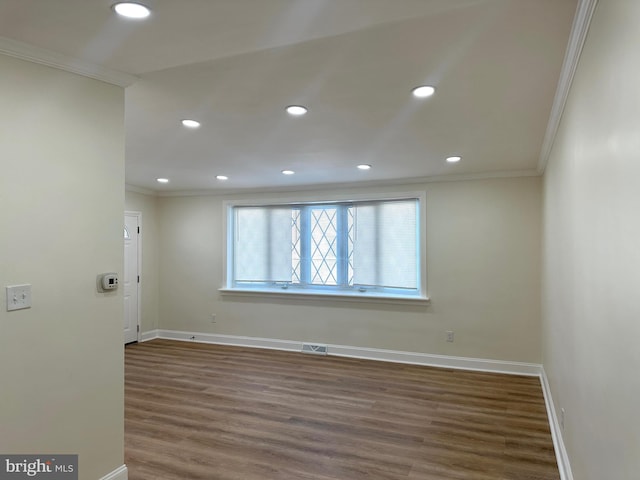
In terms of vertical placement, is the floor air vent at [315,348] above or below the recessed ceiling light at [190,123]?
below

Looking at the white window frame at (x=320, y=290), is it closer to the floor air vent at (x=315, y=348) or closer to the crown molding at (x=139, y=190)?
the floor air vent at (x=315, y=348)

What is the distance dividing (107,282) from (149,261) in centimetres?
458

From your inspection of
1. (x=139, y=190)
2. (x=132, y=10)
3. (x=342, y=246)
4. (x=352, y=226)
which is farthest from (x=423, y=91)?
(x=139, y=190)

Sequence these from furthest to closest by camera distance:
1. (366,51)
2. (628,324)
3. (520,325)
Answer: (520,325) < (366,51) < (628,324)

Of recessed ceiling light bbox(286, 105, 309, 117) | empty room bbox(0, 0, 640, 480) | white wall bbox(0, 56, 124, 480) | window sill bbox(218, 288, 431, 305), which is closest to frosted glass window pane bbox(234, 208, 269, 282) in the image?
window sill bbox(218, 288, 431, 305)

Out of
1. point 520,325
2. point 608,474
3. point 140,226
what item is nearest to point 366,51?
point 608,474

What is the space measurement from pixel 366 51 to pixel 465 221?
3627 mm

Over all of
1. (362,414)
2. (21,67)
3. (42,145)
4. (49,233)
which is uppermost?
(21,67)

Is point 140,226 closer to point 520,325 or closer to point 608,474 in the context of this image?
point 520,325

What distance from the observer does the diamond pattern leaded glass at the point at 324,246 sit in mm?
5832

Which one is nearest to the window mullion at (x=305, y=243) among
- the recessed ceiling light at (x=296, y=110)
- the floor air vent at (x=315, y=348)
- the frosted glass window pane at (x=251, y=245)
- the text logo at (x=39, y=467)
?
the frosted glass window pane at (x=251, y=245)

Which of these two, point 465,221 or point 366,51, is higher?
point 366,51

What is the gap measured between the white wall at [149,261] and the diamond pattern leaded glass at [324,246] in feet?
8.85

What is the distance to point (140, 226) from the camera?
6.37 meters
